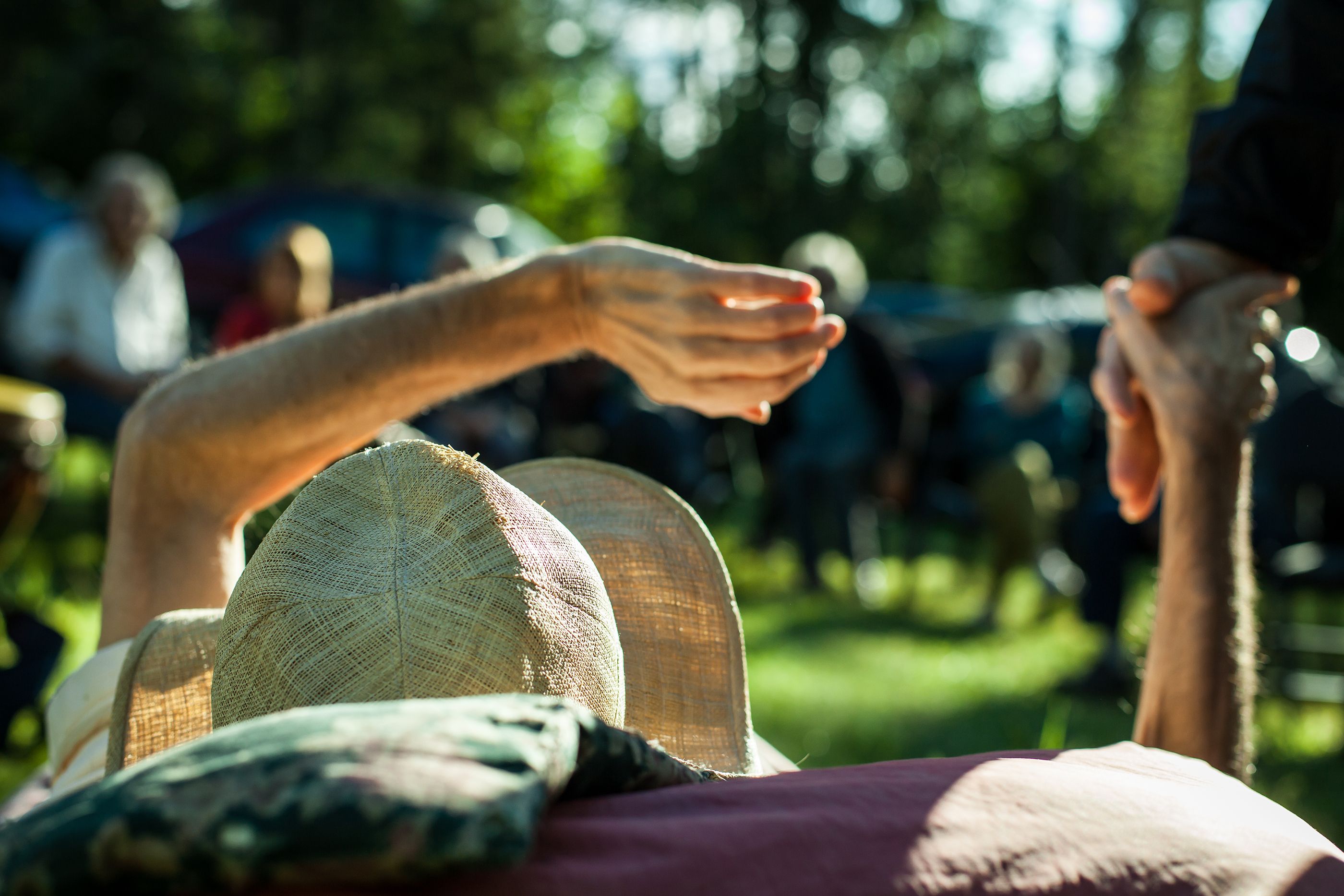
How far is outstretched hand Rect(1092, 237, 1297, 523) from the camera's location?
157cm

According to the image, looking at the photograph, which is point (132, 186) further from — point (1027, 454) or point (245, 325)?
point (1027, 454)

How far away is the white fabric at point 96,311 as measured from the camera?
5.25 metres

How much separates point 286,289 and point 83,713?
4.20 metres

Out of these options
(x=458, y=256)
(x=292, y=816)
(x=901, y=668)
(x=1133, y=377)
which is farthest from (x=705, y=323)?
(x=458, y=256)

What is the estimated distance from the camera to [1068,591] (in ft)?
21.3

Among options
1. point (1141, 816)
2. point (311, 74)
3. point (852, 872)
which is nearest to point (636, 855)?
point (852, 872)

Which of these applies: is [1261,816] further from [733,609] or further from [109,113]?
[109,113]

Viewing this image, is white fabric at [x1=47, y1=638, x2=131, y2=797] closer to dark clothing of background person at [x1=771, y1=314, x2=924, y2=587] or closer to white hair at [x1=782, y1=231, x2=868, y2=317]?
white hair at [x1=782, y1=231, x2=868, y2=317]

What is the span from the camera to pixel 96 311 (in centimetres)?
538

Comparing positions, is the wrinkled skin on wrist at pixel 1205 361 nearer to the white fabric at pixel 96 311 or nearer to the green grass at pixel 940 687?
the green grass at pixel 940 687

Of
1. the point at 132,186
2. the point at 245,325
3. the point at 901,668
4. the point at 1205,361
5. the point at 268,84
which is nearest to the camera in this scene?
the point at 1205,361

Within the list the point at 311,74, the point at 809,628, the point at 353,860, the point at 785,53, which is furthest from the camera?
the point at 785,53

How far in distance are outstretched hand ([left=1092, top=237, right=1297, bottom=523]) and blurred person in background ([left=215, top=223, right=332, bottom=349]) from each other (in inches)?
164

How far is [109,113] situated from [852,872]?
741 inches
